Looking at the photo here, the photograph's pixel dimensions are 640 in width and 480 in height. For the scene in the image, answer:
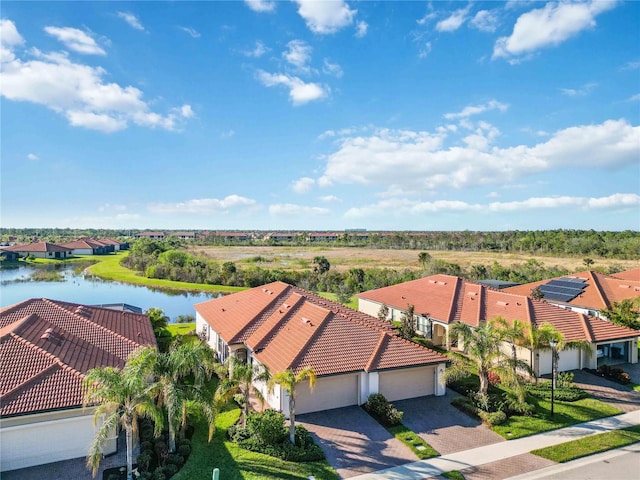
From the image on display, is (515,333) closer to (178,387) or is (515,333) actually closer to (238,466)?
(238,466)

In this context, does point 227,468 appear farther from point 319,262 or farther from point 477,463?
point 319,262

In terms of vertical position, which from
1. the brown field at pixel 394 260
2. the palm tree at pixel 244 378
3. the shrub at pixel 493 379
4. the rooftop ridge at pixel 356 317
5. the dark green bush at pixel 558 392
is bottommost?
the dark green bush at pixel 558 392

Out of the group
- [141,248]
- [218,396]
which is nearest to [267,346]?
[218,396]

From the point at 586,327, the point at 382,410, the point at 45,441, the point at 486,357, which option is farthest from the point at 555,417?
the point at 45,441

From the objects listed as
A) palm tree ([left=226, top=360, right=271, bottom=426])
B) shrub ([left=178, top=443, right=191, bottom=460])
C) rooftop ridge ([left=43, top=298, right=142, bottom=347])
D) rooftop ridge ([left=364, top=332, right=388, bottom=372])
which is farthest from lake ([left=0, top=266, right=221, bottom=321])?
shrub ([left=178, top=443, right=191, bottom=460])

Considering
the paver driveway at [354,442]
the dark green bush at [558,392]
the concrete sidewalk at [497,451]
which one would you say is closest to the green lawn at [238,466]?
the paver driveway at [354,442]

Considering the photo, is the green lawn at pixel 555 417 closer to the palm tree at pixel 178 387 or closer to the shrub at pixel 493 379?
the shrub at pixel 493 379
